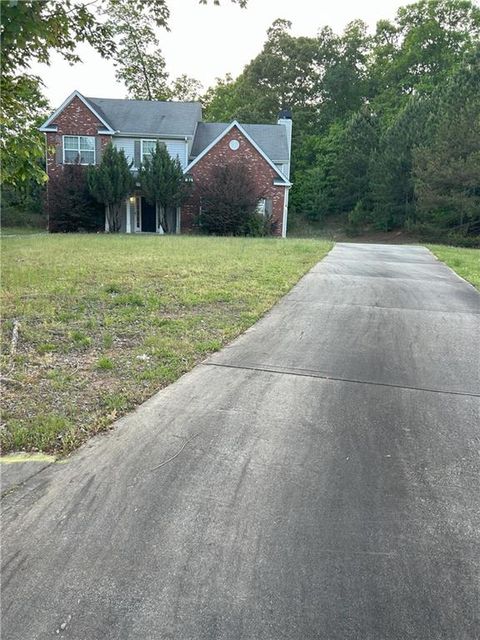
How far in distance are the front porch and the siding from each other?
2.29 metres

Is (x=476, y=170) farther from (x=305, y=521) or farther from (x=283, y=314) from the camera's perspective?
(x=305, y=521)

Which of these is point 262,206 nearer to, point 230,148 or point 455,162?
point 230,148

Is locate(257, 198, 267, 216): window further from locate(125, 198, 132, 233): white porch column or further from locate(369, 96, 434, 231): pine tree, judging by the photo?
locate(369, 96, 434, 231): pine tree

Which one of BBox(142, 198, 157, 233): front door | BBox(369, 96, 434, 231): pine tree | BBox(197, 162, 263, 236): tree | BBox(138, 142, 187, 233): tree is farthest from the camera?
BBox(369, 96, 434, 231): pine tree

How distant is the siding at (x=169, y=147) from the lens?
83.7 feet

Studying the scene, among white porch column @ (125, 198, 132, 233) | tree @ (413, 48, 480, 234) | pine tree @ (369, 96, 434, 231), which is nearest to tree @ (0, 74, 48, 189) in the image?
white porch column @ (125, 198, 132, 233)

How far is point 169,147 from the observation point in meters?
25.6

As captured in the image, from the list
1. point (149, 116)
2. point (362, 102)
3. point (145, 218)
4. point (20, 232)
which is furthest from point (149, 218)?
point (362, 102)

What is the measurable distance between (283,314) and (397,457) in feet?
11.9

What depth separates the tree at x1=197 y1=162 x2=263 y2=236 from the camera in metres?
22.8

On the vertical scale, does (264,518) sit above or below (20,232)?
below

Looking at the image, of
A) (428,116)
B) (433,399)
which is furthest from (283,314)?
(428,116)

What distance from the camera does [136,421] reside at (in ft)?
10.8

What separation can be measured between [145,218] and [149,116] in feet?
17.7
